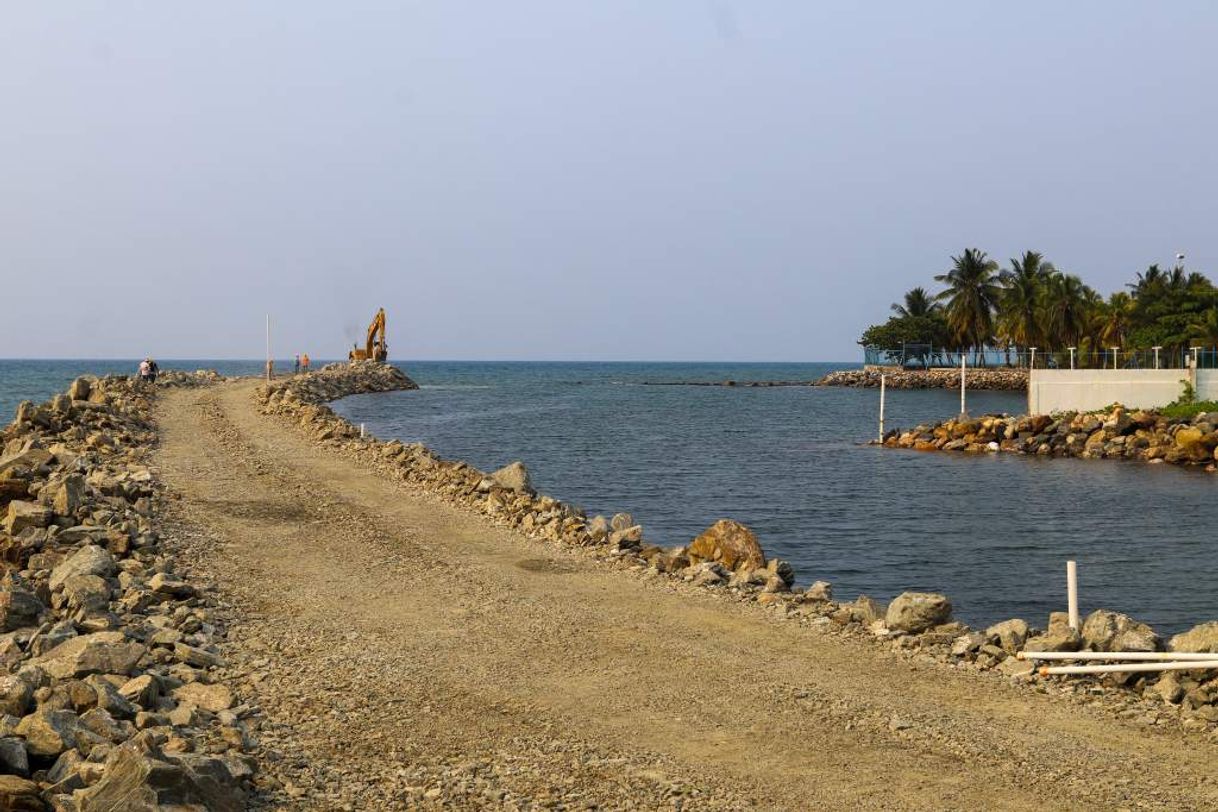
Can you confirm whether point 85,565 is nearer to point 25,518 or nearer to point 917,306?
point 25,518

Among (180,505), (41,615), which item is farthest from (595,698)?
(180,505)

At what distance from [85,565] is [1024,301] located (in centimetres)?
10921

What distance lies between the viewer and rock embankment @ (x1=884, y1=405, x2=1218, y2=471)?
148 feet

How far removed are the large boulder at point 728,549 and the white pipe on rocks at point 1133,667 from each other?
6235 millimetres

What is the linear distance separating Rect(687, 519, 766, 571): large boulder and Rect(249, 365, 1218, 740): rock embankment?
16mm

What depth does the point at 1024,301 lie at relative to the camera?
111375 mm

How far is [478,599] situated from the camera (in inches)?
557

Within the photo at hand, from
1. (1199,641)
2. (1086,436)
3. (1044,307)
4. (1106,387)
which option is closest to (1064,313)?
(1044,307)

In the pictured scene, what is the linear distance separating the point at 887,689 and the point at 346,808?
5.38 metres

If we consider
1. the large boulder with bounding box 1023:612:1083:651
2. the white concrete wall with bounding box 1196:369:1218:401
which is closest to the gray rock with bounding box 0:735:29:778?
the large boulder with bounding box 1023:612:1083:651

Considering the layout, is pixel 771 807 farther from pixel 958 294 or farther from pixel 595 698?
pixel 958 294

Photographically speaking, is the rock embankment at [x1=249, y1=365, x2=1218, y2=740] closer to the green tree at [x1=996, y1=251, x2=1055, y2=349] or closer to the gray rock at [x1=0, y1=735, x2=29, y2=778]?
the gray rock at [x1=0, y1=735, x2=29, y2=778]

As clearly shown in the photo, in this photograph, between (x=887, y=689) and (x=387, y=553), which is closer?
(x=887, y=689)

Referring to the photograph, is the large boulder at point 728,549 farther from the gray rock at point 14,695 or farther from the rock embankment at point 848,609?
the gray rock at point 14,695
